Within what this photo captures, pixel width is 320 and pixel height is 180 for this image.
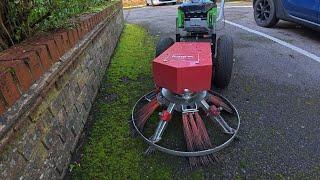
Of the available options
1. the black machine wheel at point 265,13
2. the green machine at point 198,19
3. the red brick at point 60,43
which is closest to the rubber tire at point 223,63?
the green machine at point 198,19

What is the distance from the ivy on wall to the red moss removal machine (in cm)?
99

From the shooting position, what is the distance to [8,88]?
1.44m

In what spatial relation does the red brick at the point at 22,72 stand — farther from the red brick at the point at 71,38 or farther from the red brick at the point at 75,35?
the red brick at the point at 75,35

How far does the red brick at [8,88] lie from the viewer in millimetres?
1396

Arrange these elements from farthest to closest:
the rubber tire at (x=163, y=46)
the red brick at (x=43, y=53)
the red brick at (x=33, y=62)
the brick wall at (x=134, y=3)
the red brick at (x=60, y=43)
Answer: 1. the brick wall at (x=134, y=3)
2. the rubber tire at (x=163, y=46)
3. the red brick at (x=60, y=43)
4. the red brick at (x=43, y=53)
5. the red brick at (x=33, y=62)

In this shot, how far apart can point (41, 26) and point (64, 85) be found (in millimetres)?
588

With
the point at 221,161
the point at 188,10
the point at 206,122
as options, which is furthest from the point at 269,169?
the point at 188,10

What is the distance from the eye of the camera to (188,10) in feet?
11.7

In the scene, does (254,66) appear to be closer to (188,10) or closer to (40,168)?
(188,10)

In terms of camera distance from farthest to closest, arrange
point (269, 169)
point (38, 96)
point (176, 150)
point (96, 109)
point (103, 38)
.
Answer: point (103, 38), point (96, 109), point (176, 150), point (269, 169), point (38, 96)

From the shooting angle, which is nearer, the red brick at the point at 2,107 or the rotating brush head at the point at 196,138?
the red brick at the point at 2,107

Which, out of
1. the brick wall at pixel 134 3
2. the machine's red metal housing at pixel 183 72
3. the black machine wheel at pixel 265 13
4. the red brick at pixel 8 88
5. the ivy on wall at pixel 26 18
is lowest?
the brick wall at pixel 134 3

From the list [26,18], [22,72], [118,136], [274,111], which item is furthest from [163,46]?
[22,72]

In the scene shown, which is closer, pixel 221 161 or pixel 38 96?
pixel 38 96
